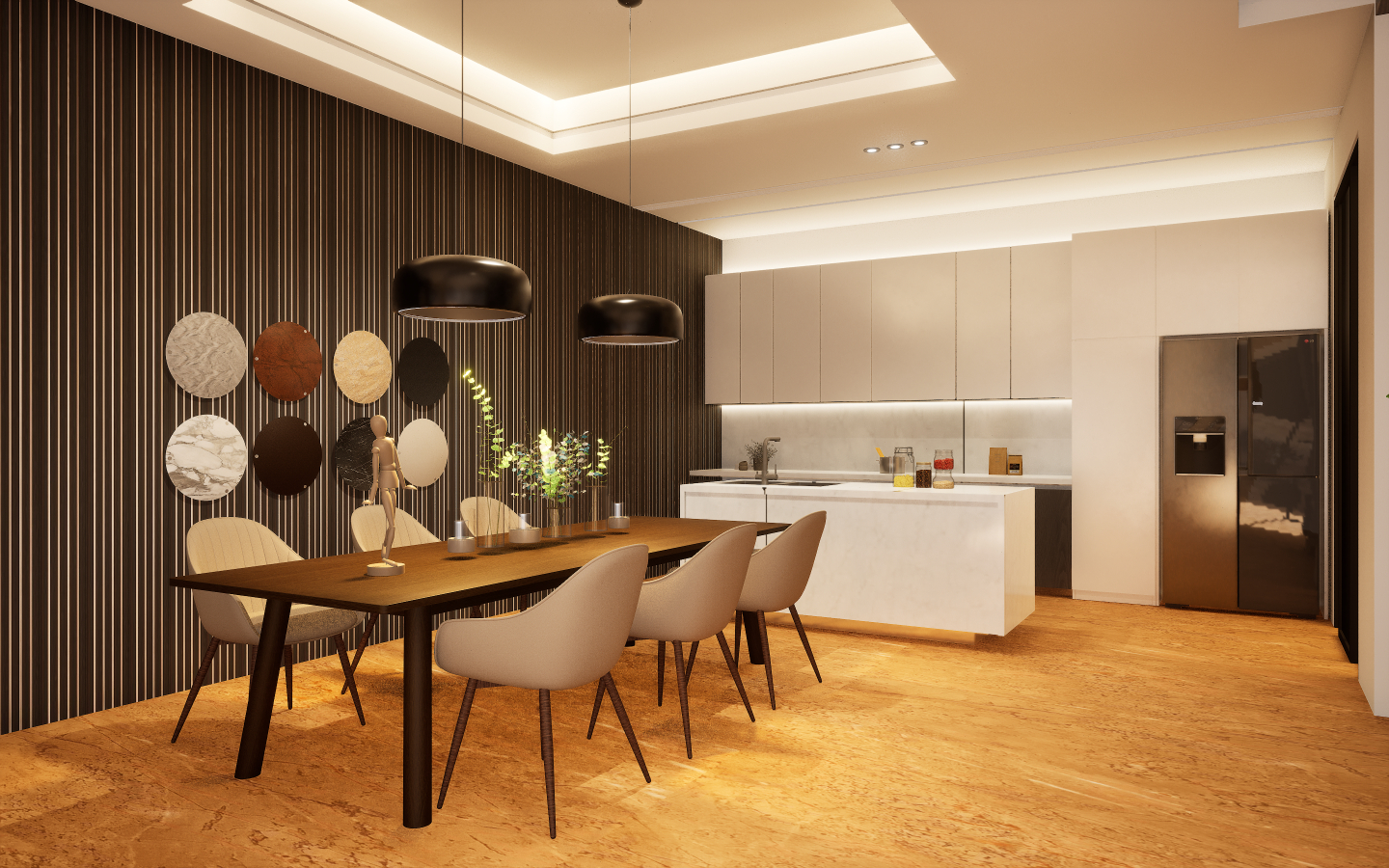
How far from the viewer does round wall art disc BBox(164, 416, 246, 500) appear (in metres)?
3.77

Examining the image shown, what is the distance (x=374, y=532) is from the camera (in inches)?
155

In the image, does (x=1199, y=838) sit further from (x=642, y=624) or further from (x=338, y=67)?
(x=338, y=67)

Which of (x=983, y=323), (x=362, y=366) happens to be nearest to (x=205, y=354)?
(x=362, y=366)

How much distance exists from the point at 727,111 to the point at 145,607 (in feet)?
11.9

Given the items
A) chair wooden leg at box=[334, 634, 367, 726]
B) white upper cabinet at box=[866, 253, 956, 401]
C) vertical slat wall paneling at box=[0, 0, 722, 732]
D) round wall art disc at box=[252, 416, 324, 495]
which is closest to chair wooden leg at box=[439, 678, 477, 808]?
chair wooden leg at box=[334, 634, 367, 726]

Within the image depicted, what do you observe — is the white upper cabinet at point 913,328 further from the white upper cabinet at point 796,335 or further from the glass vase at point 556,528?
the glass vase at point 556,528

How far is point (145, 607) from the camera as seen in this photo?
145 inches

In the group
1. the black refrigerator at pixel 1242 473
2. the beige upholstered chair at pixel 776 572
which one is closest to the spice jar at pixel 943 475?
the beige upholstered chair at pixel 776 572

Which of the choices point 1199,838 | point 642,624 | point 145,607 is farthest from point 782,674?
point 145,607

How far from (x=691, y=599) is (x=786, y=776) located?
65 centimetres

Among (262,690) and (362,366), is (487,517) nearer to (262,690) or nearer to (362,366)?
(262,690)

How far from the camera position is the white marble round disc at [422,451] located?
15.7 ft

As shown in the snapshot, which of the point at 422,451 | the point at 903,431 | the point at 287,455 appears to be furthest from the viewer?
the point at 903,431

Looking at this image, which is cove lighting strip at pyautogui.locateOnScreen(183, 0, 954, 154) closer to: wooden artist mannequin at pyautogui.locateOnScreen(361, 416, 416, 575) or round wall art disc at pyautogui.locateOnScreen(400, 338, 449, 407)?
round wall art disc at pyautogui.locateOnScreen(400, 338, 449, 407)
